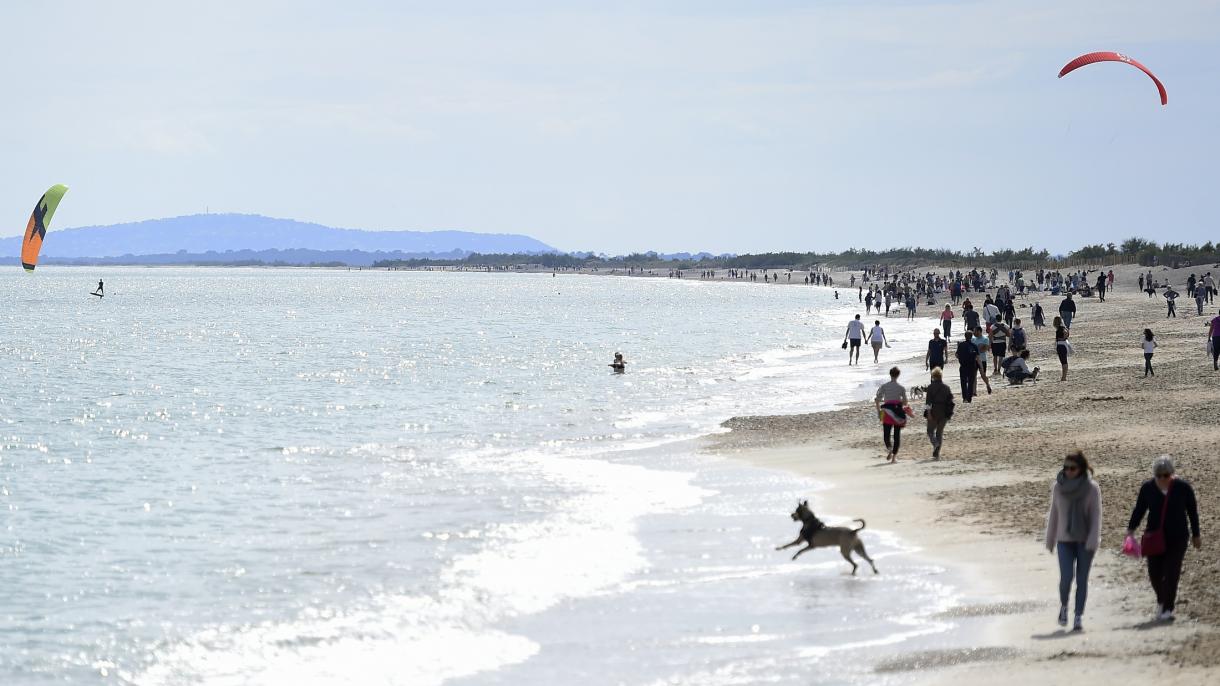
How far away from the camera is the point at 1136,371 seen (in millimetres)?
28250

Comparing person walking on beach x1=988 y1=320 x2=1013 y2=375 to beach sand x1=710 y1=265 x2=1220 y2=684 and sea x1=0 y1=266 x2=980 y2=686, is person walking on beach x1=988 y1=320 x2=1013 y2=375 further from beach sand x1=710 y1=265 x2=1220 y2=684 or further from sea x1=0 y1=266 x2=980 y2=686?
sea x1=0 y1=266 x2=980 y2=686

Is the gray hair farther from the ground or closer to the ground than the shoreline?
farther from the ground

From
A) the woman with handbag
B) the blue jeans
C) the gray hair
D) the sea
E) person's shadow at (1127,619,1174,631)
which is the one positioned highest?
the gray hair

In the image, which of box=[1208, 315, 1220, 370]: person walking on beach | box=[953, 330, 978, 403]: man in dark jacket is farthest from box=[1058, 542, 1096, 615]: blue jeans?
box=[1208, 315, 1220, 370]: person walking on beach

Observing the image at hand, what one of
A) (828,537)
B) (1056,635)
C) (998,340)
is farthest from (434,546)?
(998,340)

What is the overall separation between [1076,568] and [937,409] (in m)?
8.16

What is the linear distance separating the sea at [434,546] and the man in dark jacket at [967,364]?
400cm

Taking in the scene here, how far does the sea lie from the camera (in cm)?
1065

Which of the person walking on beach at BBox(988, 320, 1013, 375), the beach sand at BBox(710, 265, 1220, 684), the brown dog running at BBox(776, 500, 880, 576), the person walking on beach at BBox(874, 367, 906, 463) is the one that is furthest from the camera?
the person walking on beach at BBox(988, 320, 1013, 375)

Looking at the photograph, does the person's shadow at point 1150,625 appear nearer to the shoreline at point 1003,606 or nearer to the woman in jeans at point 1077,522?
the shoreline at point 1003,606

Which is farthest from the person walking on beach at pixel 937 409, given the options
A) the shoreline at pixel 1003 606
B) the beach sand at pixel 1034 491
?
the shoreline at pixel 1003 606

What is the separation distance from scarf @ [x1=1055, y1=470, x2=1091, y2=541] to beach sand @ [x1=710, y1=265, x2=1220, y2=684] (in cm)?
75

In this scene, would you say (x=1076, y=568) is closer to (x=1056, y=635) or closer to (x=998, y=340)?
(x=1056, y=635)

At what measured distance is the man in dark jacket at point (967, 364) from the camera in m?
23.7
